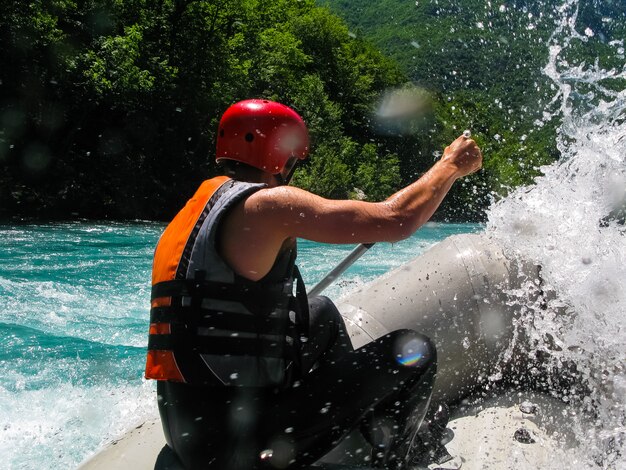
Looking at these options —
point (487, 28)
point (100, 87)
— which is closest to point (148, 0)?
point (100, 87)

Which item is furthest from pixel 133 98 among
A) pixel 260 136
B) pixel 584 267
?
pixel 260 136

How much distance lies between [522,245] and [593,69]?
5.42 feet

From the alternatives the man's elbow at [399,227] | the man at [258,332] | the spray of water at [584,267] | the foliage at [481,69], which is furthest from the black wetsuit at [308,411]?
the foliage at [481,69]

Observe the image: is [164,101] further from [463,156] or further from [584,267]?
[463,156]

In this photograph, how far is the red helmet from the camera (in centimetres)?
204

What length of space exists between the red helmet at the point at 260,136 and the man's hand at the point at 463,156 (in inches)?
19.5

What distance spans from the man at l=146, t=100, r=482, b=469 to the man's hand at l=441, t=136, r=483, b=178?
77 mm

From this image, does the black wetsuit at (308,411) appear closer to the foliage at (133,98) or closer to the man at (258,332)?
the man at (258,332)

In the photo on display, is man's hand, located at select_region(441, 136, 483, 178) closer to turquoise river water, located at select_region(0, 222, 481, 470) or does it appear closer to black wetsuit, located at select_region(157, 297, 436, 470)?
black wetsuit, located at select_region(157, 297, 436, 470)

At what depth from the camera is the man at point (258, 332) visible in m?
1.77

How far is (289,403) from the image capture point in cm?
190

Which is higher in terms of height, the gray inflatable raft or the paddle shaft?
the paddle shaft

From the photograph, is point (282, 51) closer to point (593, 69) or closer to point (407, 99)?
point (407, 99)

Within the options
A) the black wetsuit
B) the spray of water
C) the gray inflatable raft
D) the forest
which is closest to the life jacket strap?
the black wetsuit
